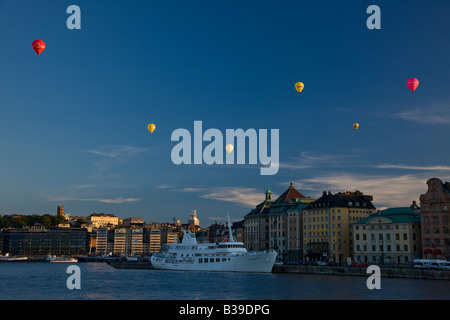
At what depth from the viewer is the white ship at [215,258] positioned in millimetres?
102375

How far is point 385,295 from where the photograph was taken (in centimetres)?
5466

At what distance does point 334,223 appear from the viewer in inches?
5000

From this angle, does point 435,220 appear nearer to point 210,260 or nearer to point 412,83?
point 210,260

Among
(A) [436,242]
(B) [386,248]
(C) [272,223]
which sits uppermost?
(C) [272,223]

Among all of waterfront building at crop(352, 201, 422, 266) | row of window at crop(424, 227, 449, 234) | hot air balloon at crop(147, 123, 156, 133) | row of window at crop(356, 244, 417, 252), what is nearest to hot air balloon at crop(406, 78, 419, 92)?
hot air balloon at crop(147, 123, 156, 133)

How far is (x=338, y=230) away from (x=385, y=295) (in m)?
72.3

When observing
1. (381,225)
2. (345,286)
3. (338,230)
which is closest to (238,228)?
(338,230)

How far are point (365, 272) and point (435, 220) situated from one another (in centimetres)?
2439

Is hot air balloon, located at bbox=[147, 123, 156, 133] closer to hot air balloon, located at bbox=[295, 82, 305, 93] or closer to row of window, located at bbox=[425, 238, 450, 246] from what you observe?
hot air balloon, located at bbox=[295, 82, 305, 93]

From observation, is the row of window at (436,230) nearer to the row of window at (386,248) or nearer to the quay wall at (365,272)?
the row of window at (386,248)

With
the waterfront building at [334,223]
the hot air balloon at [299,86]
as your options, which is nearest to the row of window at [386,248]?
the waterfront building at [334,223]

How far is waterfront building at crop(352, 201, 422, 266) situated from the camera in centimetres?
10700

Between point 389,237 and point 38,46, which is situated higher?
point 38,46

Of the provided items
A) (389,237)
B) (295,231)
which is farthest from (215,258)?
(389,237)
